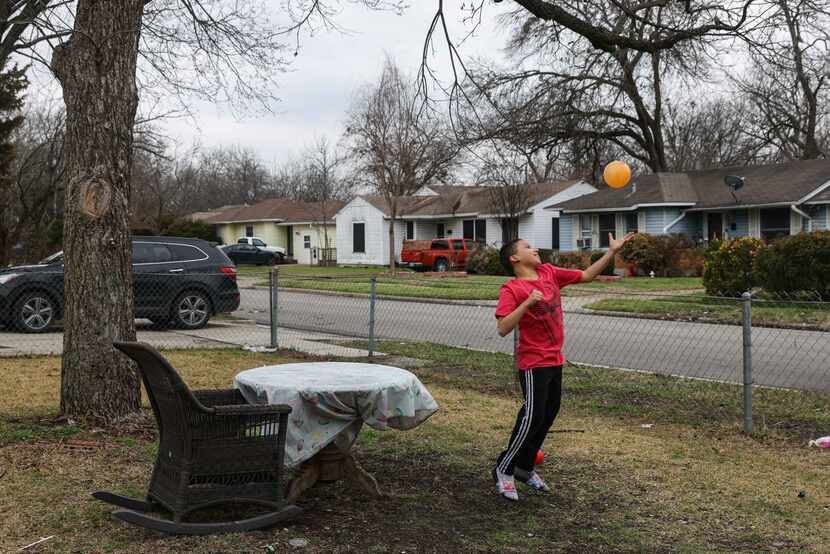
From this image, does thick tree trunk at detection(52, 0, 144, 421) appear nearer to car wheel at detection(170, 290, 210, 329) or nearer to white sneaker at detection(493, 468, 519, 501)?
white sneaker at detection(493, 468, 519, 501)

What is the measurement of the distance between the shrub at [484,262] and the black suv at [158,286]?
67.9 ft

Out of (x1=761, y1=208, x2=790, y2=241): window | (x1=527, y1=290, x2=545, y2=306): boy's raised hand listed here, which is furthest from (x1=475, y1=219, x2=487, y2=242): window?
(x1=527, y1=290, x2=545, y2=306): boy's raised hand

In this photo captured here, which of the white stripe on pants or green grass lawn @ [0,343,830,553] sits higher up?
the white stripe on pants

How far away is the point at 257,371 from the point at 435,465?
1507 mm

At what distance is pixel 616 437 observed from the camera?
741 centimetres

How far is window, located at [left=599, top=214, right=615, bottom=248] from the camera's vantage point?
3841cm

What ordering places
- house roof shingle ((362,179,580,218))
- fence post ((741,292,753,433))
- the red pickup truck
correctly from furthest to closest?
1. house roof shingle ((362,179,580,218))
2. the red pickup truck
3. fence post ((741,292,753,433))

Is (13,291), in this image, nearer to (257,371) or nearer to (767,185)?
(257,371)

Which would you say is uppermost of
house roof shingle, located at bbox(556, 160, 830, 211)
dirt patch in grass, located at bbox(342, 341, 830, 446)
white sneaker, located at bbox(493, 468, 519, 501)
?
house roof shingle, located at bbox(556, 160, 830, 211)

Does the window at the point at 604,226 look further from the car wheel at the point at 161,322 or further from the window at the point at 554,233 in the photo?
the car wheel at the point at 161,322

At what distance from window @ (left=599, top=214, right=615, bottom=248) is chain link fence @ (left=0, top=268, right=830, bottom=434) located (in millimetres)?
16530

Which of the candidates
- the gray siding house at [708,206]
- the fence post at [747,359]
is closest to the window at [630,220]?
the gray siding house at [708,206]

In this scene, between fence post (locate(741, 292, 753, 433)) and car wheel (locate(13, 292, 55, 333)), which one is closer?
fence post (locate(741, 292, 753, 433))

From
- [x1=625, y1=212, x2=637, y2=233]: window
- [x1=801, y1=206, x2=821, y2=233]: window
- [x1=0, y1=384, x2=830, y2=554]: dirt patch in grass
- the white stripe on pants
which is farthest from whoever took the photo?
[x1=625, y1=212, x2=637, y2=233]: window
